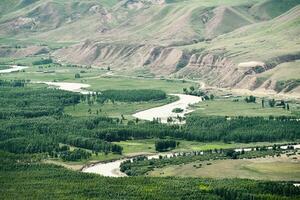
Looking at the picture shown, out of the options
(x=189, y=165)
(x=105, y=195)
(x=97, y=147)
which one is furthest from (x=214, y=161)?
(x=105, y=195)

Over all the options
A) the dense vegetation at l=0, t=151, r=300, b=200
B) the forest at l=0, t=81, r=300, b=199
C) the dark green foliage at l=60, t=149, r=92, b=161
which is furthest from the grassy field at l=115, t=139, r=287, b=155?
the dense vegetation at l=0, t=151, r=300, b=200

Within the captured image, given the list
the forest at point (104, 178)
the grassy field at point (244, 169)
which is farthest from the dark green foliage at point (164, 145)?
the grassy field at point (244, 169)

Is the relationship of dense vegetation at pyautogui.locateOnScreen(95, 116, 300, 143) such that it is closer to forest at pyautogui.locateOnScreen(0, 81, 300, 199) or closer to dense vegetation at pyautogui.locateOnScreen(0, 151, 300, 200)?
forest at pyautogui.locateOnScreen(0, 81, 300, 199)

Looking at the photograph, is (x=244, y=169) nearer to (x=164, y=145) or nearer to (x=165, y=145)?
(x=164, y=145)

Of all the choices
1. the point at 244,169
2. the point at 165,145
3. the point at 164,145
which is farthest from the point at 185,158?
the point at 244,169

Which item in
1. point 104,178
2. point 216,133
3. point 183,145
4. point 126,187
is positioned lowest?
point 126,187

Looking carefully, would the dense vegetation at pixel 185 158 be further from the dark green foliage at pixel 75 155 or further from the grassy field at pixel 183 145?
the dark green foliage at pixel 75 155
